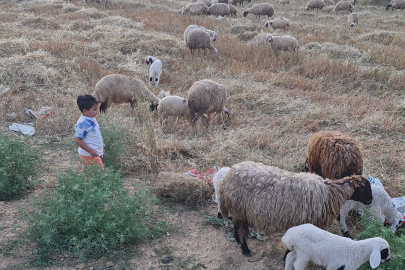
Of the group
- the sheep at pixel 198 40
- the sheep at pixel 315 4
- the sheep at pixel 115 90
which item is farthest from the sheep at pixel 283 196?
the sheep at pixel 315 4

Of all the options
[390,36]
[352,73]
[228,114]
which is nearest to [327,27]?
[390,36]

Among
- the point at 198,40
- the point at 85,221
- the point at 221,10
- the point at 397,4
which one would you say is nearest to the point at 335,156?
the point at 85,221

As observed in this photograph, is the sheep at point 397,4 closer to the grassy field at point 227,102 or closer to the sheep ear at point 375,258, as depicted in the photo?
the grassy field at point 227,102

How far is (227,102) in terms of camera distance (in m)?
9.38

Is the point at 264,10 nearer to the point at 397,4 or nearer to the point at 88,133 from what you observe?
the point at 397,4

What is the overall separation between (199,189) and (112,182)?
139 cm

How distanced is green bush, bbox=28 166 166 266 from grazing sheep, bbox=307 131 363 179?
2462 millimetres

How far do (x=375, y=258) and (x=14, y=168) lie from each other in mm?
4438

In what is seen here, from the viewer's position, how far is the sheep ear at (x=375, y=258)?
361cm

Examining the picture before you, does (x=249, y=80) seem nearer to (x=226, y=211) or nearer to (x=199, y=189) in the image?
(x=199, y=189)

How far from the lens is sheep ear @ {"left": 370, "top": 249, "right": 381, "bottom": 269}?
3611 millimetres

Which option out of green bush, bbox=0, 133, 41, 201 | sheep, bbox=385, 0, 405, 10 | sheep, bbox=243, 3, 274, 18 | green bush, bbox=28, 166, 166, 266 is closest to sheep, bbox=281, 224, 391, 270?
green bush, bbox=28, 166, 166, 266

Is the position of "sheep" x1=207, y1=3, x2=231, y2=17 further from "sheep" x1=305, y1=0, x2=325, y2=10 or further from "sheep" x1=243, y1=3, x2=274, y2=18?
"sheep" x1=305, y1=0, x2=325, y2=10

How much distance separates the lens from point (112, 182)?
450 cm
